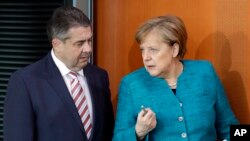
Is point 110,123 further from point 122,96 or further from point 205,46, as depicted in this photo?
point 205,46

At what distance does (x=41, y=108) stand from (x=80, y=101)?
195 millimetres

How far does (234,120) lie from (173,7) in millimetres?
670

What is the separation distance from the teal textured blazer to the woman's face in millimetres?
85

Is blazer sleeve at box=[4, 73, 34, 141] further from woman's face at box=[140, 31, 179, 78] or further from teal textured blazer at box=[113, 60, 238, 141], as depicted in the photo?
woman's face at box=[140, 31, 179, 78]

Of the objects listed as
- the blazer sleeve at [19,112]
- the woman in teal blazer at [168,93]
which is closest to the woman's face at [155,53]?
the woman in teal blazer at [168,93]

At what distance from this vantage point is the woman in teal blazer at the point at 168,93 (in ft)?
7.54

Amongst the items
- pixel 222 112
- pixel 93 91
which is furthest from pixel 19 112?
pixel 222 112

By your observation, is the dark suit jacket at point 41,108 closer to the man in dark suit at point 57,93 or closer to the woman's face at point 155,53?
the man in dark suit at point 57,93

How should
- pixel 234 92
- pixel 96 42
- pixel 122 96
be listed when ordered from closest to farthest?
pixel 122 96 → pixel 234 92 → pixel 96 42

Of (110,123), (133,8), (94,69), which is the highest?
(133,8)

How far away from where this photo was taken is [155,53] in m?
2.30

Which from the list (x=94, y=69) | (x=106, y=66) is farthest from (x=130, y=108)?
(x=106, y=66)

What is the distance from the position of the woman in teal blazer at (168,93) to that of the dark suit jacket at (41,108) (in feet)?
0.76

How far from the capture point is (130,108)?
235 cm
